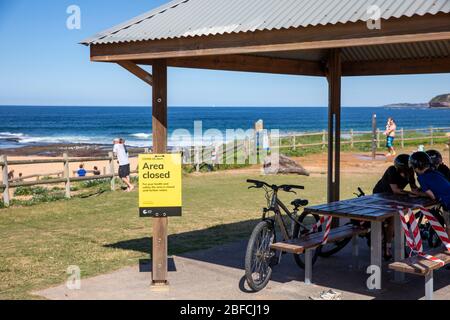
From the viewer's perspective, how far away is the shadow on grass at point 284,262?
7.42 m

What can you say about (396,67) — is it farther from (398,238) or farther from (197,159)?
(197,159)

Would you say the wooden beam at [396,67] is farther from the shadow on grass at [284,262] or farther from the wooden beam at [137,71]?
the wooden beam at [137,71]

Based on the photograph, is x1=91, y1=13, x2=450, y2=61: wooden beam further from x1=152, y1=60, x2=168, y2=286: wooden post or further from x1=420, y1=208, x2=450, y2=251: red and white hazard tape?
x1=420, y1=208, x2=450, y2=251: red and white hazard tape

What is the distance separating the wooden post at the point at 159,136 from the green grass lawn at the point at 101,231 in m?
1.01

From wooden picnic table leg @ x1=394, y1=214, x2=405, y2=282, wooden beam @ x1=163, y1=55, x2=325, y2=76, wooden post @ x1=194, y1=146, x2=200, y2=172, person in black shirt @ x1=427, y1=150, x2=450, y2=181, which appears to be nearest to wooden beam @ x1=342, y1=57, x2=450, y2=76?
wooden beam @ x1=163, y1=55, x2=325, y2=76

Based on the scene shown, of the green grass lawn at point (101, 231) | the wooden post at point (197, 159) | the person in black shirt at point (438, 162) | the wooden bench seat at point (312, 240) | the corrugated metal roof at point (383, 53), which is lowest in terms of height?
the green grass lawn at point (101, 231)

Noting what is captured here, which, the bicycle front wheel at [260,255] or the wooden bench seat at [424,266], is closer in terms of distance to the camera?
the wooden bench seat at [424,266]

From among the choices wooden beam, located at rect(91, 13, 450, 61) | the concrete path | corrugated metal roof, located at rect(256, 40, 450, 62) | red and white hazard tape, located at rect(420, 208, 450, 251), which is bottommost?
the concrete path

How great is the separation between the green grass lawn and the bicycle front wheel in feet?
6.84

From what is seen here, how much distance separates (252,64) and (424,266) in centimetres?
407

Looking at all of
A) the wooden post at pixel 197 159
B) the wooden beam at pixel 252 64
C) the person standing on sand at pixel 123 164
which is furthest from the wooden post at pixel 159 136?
the wooden post at pixel 197 159

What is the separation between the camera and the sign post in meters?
7.49

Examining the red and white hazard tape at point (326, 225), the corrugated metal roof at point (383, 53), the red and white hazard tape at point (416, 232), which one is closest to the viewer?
the red and white hazard tape at point (416, 232)

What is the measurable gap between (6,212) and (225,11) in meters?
8.25
